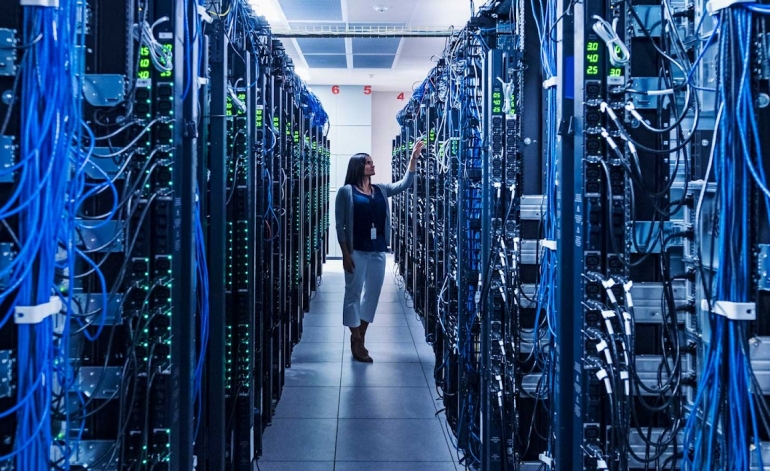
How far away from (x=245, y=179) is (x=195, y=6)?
1.14 metres

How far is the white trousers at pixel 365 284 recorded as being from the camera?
6344mm

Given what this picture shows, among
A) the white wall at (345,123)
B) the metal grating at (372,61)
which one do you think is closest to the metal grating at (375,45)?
the metal grating at (372,61)

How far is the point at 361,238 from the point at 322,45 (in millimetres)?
5059

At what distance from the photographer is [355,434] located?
→ 15.3 feet

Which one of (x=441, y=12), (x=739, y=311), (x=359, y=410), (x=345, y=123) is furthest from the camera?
(x=345, y=123)

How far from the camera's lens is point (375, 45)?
10.4m

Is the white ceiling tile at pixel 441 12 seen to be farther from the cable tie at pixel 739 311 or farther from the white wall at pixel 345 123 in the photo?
the cable tie at pixel 739 311

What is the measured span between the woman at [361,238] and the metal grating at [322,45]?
13.7 feet

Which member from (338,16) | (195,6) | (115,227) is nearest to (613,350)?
(115,227)

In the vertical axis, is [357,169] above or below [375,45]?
below

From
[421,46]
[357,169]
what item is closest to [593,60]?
[357,169]

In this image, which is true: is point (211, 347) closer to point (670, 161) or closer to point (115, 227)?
point (115, 227)

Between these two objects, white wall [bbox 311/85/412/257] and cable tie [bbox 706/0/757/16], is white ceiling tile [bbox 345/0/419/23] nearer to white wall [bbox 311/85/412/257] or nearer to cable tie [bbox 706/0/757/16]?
white wall [bbox 311/85/412/257]

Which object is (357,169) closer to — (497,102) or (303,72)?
(497,102)
